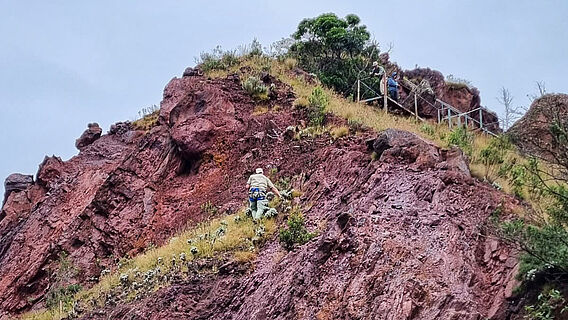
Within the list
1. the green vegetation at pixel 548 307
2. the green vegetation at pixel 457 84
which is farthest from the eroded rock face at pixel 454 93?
the green vegetation at pixel 548 307

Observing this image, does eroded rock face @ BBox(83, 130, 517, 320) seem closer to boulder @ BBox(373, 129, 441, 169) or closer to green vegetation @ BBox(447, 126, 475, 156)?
boulder @ BBox(373, 129, 441, 169)

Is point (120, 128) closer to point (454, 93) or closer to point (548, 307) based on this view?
point (454, 93)

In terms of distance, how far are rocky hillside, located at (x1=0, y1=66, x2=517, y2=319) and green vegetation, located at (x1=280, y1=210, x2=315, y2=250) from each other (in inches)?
7.9

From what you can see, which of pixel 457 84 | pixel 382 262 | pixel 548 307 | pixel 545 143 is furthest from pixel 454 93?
pixel 548 307

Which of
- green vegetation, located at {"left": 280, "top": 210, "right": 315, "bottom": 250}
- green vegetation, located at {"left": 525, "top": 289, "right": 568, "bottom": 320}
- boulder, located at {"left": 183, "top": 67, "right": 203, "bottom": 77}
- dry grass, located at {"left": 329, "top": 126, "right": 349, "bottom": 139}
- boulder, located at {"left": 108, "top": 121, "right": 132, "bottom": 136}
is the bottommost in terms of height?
green vegetation, located at {"left": 525, "top": 289, "right": 568, "bottom": 320}

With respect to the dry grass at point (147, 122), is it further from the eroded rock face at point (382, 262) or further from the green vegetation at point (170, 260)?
the eroded rock face at point (382, 262)

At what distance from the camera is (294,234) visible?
51.0ft

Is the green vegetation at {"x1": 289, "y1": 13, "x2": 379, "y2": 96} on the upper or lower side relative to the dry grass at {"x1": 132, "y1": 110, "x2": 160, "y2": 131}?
upper

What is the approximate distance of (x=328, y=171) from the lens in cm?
1831

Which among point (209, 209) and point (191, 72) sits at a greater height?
point (191, 72)

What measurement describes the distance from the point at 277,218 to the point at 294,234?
2.00 m

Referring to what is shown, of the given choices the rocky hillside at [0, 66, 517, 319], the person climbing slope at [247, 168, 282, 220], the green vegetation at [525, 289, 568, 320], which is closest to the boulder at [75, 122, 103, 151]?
the rocky hillside at [0, 66, 517, 319]

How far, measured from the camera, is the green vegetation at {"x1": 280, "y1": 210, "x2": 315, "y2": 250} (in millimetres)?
15406

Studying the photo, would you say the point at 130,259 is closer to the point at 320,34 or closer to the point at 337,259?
the point at 337,259
